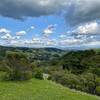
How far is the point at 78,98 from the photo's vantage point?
1358 inches

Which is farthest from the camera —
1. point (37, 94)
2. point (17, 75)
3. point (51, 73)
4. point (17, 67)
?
point (51, 73)

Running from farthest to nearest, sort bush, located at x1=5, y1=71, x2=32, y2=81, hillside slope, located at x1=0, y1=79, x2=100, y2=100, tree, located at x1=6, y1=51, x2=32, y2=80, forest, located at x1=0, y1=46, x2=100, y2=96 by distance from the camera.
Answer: forest, located at x1=0, y1=46, x2=100, y2=96 → tree, located at x1=6, y1=51, x2=32, y2=80 → bush, located at x1=5, y1=71, x2=32, y2=81 → hillside slope, located at x1=0, y1=79, x2=100, y2=100

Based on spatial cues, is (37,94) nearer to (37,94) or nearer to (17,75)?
(37,94)

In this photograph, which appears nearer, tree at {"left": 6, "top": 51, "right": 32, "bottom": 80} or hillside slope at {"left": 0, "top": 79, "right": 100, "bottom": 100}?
hillside slope at {"left": 0, "top": 79, "right": 100, "bottom": 100}

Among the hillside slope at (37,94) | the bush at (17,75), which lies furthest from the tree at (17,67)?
the hillside slope at (37,94)

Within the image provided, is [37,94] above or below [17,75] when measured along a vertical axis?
below

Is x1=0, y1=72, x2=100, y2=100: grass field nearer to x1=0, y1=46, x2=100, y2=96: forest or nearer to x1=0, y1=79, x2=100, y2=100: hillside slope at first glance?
x1=0, y1=79, x2=100, y2=100: hillside slope

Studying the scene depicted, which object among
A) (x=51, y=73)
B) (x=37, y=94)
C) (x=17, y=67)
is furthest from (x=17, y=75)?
(x=51, y=73)

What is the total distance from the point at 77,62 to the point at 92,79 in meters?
82.2

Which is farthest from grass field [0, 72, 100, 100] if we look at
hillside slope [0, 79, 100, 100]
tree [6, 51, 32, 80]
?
tree [6, 51, 32, 80]

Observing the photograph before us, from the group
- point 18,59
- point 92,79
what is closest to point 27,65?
point 18,59

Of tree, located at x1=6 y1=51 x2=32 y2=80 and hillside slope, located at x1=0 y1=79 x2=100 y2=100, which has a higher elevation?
tree, located at x1=6 y1=51 x2=32 y2=80

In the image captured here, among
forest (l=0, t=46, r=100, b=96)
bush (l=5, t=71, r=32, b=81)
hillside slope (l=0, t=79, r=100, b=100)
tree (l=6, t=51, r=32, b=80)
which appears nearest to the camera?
hillside slope (l=0, t=79, r=100, b=100)

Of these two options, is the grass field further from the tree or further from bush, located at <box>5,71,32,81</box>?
the tree
